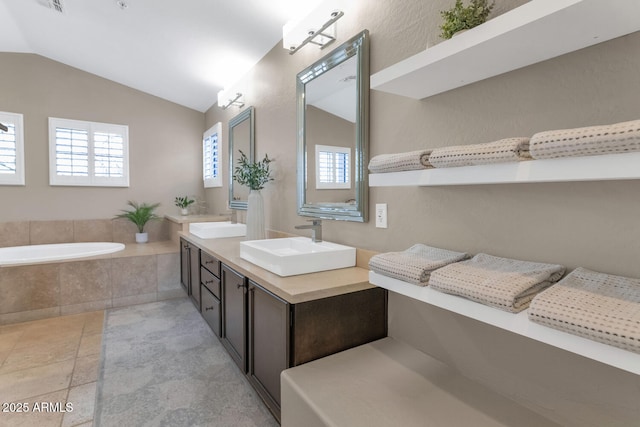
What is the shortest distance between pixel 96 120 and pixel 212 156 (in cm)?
150

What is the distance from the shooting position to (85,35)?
126 inches

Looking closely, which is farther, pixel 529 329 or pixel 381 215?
pixel 381 215

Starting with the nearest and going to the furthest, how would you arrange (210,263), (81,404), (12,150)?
1. (81,404)
2. (210,263)
3. (12,150)

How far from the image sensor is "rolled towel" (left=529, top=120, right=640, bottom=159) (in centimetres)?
68

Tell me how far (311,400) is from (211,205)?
150 inches

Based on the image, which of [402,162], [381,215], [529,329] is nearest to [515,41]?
[402,162]

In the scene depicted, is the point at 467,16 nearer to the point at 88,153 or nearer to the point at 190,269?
the point at 190,269

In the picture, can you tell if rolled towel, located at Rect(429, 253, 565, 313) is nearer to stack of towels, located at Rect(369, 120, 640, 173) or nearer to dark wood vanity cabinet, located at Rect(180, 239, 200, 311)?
stack of towels, located at Rect(369, 120, 640, 173)

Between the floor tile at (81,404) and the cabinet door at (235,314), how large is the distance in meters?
0.78

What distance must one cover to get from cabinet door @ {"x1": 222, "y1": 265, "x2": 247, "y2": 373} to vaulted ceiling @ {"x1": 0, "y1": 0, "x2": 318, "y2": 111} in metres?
1.82

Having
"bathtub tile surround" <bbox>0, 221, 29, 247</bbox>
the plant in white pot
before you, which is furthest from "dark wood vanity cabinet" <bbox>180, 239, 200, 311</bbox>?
"bathtub tile surround" <bbox>0, 221, 29, 247</bbox>

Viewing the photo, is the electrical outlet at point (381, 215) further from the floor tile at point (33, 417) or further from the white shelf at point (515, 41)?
the floor tile at point (33, 417)

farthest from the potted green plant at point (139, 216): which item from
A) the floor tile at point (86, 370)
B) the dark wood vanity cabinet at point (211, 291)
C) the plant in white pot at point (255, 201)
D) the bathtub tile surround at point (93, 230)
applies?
the plant in white pot at point (255, 201)

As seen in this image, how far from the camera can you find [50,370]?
215cm
